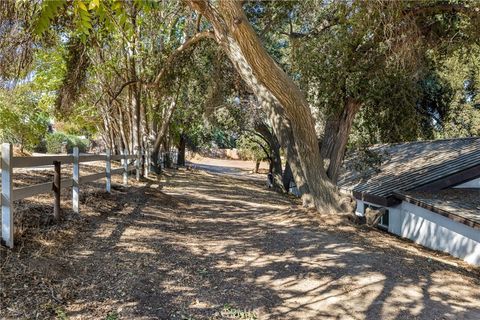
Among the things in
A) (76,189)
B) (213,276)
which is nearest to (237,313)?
(213,276)

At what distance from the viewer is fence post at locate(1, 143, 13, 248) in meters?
4.27

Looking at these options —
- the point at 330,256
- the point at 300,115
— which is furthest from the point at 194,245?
the point at 300,115

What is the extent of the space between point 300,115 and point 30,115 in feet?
62.2

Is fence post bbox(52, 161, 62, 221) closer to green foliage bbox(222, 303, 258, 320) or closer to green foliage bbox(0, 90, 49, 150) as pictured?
green foliage bbox(222, 303, 258, 320)

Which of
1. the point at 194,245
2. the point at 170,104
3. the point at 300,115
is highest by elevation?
the point at 170,104

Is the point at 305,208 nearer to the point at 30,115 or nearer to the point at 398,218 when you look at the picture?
the point at 398,218

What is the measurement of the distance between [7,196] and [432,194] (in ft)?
44.2

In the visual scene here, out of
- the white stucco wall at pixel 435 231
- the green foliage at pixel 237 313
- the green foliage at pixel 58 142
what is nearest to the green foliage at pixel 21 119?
the green foliage at pixel 58 142

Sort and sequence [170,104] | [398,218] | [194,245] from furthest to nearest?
1. [170,104]
2. [398,218]
3. [194,245]

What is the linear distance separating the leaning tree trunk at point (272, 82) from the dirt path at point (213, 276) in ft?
6.66


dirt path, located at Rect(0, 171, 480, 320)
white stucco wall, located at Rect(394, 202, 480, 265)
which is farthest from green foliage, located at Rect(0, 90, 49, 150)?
white stucco wall, located at Rect(394, 202, 480, 265)

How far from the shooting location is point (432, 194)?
1399 centimetres

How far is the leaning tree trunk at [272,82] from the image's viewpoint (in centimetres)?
664

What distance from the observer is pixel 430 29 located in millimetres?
10016
